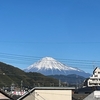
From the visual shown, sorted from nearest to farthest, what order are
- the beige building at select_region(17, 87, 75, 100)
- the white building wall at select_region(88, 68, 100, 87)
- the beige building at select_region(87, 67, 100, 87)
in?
the beige building at select_region(17, 87, 75, 100)
the beige building at select_region(87, 67, 100, 87)
the white building wall at select_region(88, 68, 100, 87)

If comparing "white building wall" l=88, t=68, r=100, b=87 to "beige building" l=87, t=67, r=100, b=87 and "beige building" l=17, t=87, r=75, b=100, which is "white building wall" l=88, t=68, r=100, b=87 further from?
"beige building" l=17, t=87, r=75, b=100

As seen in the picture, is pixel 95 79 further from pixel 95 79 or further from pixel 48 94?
pixel 48 94

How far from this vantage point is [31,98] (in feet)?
148

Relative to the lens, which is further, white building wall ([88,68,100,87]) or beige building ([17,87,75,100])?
white building wall ([88,68,100,87])

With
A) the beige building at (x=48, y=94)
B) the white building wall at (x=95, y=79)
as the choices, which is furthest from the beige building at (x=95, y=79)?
the beige building at (x=48, y=94)

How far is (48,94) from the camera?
45.6 metres

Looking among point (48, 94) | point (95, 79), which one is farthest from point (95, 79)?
point (48, 94)

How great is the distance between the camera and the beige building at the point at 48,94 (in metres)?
45.1

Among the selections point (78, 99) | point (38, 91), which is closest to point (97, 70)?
point (78, 99)

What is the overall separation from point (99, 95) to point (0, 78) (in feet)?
537

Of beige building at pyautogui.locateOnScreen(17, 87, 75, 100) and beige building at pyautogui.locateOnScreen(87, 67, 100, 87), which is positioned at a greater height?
beige building at pyautogui.locateOnScreen(87, 67, 100, 87)

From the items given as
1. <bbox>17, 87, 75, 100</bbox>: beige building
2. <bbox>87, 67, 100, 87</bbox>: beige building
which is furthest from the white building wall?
<bbox>17, 87, 75, 100</bbox>: beige building

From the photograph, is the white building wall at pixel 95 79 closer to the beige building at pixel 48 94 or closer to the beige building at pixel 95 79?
the beige building at pixel 95 79

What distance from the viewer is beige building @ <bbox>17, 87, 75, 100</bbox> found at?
148 ft
